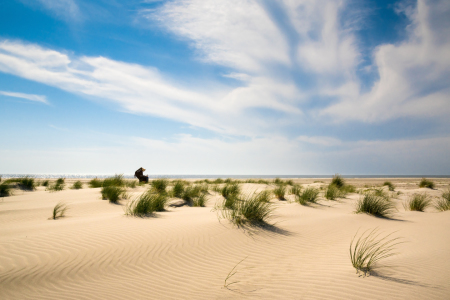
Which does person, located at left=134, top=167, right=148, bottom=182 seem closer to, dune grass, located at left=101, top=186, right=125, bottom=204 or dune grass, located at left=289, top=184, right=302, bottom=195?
dune grass, located at left=101, top=186, right=125, bottom=204

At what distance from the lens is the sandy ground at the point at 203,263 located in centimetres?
237

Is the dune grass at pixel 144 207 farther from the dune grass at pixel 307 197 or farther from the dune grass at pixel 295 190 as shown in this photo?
the dune grass at pixel 295 190

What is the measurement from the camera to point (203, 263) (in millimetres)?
3195

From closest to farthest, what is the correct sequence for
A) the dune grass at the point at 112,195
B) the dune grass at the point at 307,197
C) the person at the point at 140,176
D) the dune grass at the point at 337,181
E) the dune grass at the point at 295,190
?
the dune grass at the point at 307,197, the dune grass at the point at 112,195, the dune grass at the point at 295,190, the dune grass at the point at 337,181, the person at the point at 140,176

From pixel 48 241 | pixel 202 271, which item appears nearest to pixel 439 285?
pixel 202 271

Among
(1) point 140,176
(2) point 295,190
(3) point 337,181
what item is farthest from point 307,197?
(1) point 140,176

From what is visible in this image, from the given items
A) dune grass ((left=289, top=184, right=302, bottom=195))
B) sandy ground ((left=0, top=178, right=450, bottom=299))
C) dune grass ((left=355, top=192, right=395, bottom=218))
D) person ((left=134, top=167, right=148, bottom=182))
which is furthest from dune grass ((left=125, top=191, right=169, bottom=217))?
person ((left=134, top=167, right=148, bottom=182))

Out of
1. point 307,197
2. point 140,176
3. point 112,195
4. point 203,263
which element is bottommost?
point 203,263

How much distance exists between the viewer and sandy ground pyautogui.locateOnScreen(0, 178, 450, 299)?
237 cm

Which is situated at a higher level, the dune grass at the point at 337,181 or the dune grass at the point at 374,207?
the dune grass at the point at 337,181

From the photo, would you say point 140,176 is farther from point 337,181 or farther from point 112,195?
point 337,181

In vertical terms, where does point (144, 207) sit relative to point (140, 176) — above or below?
below

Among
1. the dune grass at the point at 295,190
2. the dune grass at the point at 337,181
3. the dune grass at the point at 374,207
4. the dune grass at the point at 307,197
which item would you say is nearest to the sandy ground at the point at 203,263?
the dune grass at the point at 374,207

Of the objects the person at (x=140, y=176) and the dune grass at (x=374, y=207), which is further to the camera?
the person at (x=140, y=176)
